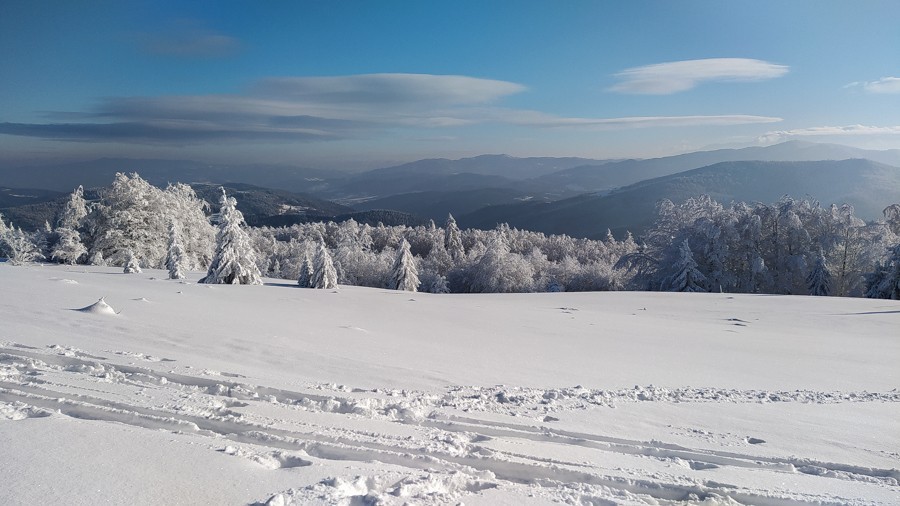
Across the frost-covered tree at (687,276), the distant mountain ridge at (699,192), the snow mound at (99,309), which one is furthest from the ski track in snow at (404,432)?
the distant mountain ridge at (699,192)

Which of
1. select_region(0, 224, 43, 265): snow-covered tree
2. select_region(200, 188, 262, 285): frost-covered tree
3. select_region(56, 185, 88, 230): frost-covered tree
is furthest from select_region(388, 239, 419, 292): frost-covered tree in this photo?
select_region(0, 224, 43, 265): snow-covered tree

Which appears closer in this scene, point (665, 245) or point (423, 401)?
point (423, 401)

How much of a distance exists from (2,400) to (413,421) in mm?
3228

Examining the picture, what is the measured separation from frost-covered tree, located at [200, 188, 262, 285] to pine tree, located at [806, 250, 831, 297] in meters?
28.1

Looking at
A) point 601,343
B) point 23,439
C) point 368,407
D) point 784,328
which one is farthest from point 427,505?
point 784,328

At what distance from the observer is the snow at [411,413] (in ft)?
9.56

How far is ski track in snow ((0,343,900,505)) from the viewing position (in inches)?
120

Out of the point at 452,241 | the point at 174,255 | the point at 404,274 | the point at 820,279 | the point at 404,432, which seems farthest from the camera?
the point at 452,241

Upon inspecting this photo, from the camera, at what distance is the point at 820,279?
25859mm

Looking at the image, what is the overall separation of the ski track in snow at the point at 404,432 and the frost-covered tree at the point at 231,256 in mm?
9744

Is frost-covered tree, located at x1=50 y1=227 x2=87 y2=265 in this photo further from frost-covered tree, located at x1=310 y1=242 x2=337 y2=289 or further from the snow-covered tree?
frost-covered tree, located at x1=310 y1=242 x2=337 y2=289

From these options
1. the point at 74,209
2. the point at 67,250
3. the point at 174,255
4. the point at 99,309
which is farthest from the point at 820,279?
the point at 74,209

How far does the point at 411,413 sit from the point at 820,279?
97.6ft

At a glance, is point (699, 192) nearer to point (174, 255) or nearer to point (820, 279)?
point (820, 279)
